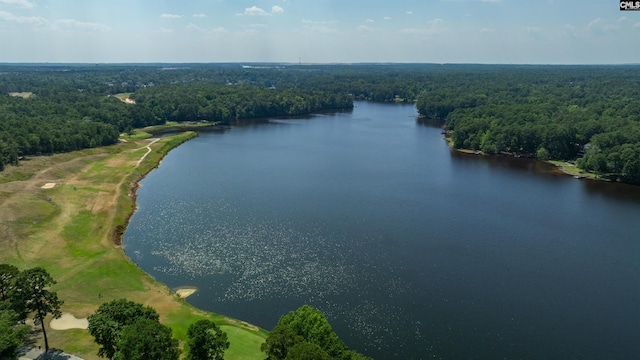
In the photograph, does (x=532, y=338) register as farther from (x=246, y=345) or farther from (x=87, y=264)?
(x=87, y=264)

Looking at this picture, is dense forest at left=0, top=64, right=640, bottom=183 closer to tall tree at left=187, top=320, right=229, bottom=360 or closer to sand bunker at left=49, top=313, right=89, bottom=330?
sand bunker at left=49, top=313, right=89, bottom=330

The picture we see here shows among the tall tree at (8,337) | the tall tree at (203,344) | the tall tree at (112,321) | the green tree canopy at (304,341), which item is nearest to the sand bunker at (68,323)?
the tall tree at (112,321)

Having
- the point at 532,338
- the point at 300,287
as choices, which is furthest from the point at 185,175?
the point at 532,338

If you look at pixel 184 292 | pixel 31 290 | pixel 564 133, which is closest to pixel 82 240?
pixel 184 292

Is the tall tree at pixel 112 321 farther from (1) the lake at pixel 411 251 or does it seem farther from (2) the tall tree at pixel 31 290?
(1) the lake at pixel 411 251

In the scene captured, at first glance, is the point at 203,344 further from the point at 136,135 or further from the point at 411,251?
the point at 136,135
